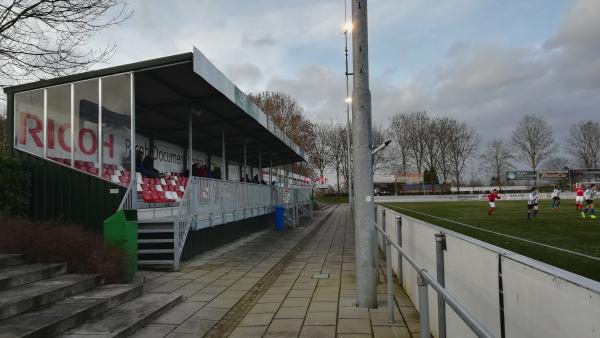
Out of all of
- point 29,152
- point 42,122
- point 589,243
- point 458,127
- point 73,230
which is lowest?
point 589,243

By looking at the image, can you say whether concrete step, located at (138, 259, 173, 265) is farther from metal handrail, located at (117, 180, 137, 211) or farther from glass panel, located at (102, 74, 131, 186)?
glass panel, located at (102, 74, 131, 186)

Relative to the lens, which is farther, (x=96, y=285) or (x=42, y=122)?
(x=42, y=122)

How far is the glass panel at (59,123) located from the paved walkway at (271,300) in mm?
3597

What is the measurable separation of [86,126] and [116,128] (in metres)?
0.71

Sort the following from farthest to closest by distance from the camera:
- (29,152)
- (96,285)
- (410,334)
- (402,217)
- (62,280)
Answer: (29,152), (402,217), (96,285), (62,280), (410,334)

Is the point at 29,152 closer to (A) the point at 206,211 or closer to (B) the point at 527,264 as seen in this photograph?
(A) the point at 206,211

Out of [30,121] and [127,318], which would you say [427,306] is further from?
[30,121]

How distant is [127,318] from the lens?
5508 mm

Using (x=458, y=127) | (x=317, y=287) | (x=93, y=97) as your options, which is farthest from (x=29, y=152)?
(x=458, y=127)

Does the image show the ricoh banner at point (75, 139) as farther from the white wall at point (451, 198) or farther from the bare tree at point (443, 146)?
the bare tree at point (443, 146)

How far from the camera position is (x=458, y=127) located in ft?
250

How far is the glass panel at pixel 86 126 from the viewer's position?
10320 mm

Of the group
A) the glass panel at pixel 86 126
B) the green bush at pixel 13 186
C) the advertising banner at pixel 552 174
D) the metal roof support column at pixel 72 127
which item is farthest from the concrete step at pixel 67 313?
the advertising banner at pixel 552 174

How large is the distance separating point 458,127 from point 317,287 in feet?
242
